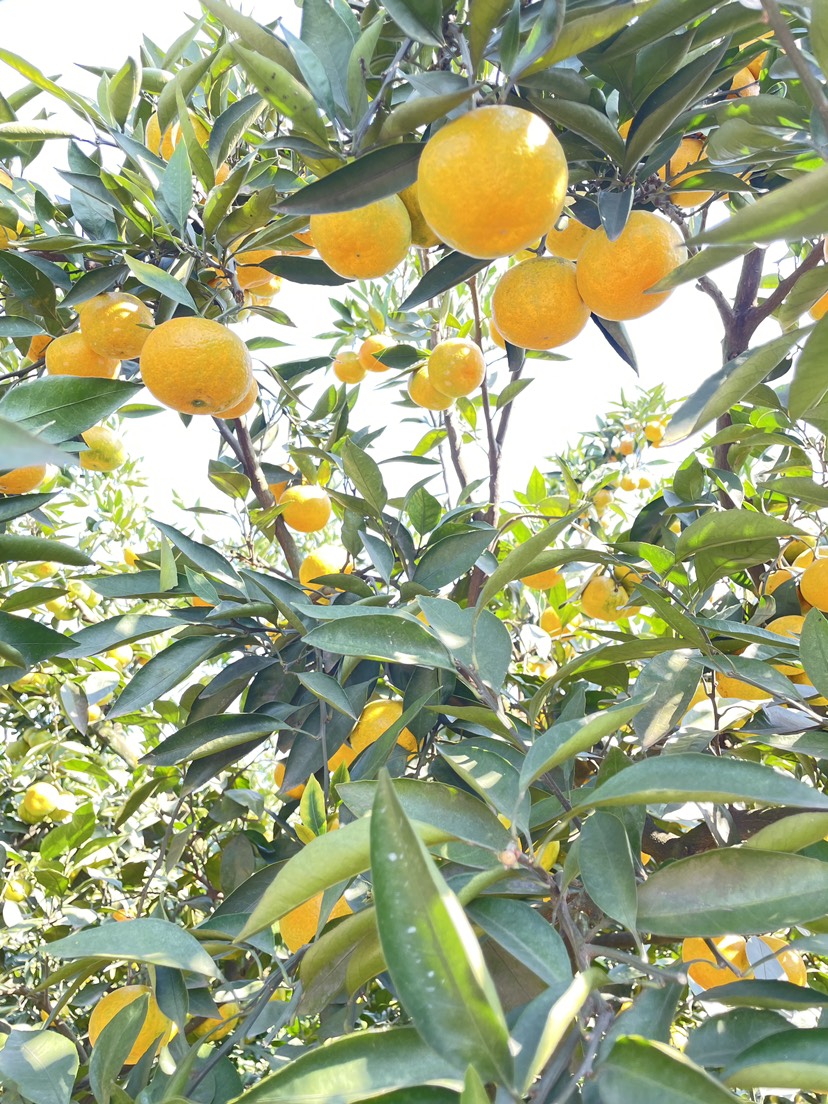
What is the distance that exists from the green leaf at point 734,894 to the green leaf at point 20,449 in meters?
0.59

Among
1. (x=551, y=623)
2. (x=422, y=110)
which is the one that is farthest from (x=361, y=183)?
(x=551, y=623)

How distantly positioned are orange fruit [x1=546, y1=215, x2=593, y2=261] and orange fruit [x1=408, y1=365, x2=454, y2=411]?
0.76 meters

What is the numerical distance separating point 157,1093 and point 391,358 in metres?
1.79

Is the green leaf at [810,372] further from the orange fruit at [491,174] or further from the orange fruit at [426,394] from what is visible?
the orange fruit at [426,394]

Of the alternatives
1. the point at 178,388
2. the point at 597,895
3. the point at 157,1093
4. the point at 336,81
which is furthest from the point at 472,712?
the point at 336,81

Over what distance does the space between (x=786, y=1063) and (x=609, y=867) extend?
208mm

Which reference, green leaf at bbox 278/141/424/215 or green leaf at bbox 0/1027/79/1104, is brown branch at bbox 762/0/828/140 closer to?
green leaf at bbox 278/141/424/215

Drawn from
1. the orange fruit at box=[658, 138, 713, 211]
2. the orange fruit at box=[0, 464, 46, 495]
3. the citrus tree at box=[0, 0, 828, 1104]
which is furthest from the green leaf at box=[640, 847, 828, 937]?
the orange fruit at box=[0, 464, 46, 495]

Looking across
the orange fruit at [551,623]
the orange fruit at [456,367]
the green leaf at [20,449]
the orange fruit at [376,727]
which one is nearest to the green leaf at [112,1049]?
the orange fruit at [376,727]

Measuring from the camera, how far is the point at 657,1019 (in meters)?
0.62

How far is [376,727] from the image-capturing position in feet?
4.53

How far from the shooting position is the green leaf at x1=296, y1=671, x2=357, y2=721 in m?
1.15

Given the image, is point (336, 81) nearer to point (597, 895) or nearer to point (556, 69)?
point (556, 69)

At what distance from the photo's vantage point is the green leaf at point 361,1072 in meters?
0.53
